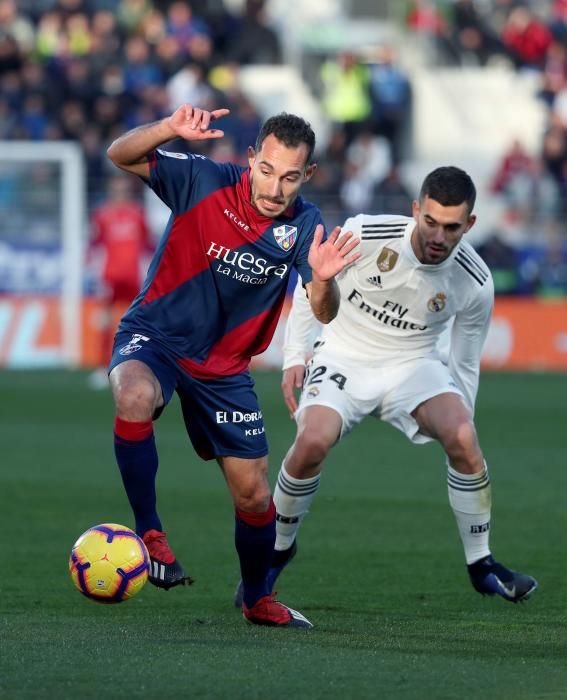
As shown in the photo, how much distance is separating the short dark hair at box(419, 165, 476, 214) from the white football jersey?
0.41 meters

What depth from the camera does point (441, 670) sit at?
516 cm

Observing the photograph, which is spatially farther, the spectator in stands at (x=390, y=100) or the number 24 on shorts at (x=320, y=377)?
the spectator in stands at (x=390, y=100)

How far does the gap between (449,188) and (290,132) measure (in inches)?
42.6

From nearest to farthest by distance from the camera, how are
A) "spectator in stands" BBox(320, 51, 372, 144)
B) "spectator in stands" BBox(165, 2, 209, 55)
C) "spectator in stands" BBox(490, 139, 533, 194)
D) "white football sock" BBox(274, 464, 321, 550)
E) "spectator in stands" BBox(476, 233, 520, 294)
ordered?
"white football sock" BBox(274, 464, 321, 550), "spectator in stands" BBox(476, 233, 520, 294), "spectator in stands" BBox(490, 139, 533, 194), "spectator in stands" BBox(165, 2, 209, 55), "spectator in stands" BBox(320, 51, 372, 144)

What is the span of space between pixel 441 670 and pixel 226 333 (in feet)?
6.27

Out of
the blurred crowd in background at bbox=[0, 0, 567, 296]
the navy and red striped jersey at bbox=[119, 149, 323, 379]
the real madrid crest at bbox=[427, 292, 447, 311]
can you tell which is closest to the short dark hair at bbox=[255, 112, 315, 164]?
the navy and red striped jersey at bbox=[119, 149, 323, 379]

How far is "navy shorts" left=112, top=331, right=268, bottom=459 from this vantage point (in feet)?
20.9

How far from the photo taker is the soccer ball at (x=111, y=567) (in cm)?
601

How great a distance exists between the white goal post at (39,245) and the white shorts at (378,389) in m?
13.7

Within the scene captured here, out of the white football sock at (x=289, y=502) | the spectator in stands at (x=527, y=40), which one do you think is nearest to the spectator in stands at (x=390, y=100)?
the spectator in stands at (x=527, y=40)

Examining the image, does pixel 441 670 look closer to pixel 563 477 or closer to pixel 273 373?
pixel 563 477

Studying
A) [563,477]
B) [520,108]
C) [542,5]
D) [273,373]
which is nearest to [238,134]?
[273,373]

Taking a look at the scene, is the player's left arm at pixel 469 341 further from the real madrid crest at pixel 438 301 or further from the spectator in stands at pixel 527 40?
the spectator in stands at pixel 527 40

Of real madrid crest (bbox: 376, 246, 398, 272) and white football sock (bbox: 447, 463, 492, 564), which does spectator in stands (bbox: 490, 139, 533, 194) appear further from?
white football sock (bbox: 447, 463, 492, 564)
